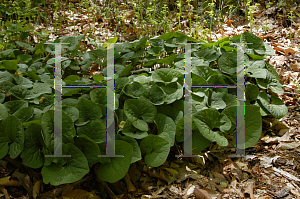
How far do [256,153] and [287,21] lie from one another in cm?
257

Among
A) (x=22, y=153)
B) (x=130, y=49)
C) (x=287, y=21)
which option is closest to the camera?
(x=22, y=153)

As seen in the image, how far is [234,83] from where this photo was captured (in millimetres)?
1864

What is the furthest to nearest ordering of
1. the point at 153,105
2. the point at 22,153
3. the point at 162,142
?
the point at 153,105 → the point at 162,142 → the point at 22,153

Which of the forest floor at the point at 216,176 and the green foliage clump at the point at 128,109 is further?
the forest floor at the point at 216,176

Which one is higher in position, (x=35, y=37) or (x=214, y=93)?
(x=35, y=37)

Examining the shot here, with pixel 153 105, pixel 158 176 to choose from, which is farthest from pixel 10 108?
pixel 158 176

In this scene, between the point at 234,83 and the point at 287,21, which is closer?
the point at 234,83

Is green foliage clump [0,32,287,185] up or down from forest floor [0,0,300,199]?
up

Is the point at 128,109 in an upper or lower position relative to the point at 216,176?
upper

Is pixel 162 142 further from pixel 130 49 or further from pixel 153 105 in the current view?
pixel 130 49

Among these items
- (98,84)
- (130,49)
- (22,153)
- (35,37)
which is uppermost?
(35,37)

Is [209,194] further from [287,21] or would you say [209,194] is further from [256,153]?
[287,21]

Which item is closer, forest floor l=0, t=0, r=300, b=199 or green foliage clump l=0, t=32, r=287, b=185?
green foliage clump l=0, t=32, r=287, b=185

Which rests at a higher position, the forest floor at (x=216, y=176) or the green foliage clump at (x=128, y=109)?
the green foliage clump at (x=128, y=109)
